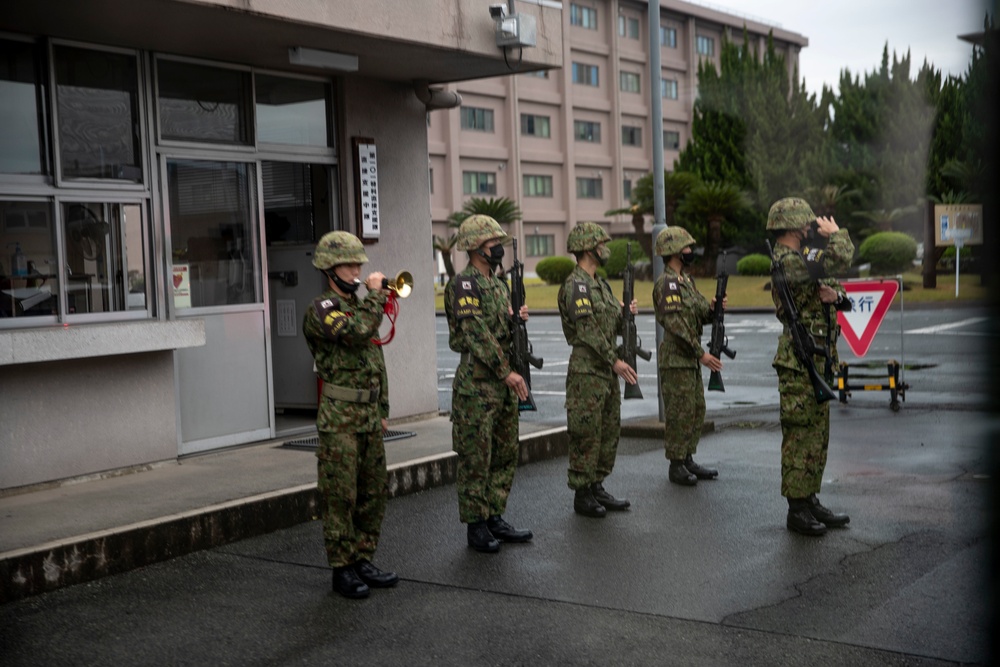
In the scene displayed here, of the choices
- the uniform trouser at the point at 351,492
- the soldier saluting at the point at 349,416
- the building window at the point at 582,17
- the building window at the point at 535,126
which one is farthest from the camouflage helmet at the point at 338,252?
the building window at the point at 582,17

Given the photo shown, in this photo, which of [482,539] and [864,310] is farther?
[864,310]

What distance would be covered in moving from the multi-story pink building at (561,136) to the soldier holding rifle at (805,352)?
4750cm

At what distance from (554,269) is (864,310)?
35331mm

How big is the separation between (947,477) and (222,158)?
20.5 ft

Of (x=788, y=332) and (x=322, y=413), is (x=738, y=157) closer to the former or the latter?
(x=788, y=332)

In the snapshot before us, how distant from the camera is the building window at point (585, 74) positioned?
59.6 meters

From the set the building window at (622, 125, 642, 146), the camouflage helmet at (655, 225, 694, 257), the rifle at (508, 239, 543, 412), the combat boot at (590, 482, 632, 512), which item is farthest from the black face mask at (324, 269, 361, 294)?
the building window at (622, 125, 642, 146)

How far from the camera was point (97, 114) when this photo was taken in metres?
7.82

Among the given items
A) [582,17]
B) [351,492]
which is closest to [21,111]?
[351,492]

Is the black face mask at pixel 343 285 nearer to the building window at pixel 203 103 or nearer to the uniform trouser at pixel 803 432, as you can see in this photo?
the uniform trouser at pixel 803 432

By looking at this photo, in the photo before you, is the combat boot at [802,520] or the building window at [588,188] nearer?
the combat boot at [802,520]

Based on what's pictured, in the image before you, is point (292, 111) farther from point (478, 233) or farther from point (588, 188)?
point (588, 188)

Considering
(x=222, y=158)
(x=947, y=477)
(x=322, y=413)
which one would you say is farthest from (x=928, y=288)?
(x=222, y=158)

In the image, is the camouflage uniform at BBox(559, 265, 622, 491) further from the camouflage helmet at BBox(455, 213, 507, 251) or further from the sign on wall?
the sign on wall
